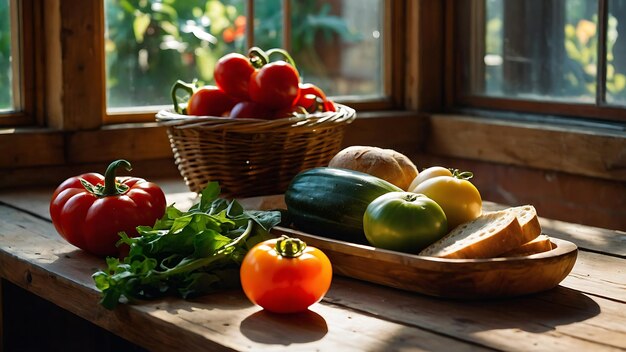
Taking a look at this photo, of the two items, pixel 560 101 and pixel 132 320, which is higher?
pixel 560 101

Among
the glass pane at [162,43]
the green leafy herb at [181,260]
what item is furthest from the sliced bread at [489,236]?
the glass pane at [162,43]

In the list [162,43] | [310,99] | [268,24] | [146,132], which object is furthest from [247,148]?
[268,24]

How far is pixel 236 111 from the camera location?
206cm

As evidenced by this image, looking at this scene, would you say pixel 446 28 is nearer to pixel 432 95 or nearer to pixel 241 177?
pixel 432 95

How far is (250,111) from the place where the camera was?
206cm

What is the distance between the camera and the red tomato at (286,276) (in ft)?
4.32

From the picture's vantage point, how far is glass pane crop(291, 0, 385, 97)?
297 cm

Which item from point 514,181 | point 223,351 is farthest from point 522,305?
point 514,181

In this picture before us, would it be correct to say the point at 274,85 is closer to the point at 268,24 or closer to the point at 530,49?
the point at 268,24

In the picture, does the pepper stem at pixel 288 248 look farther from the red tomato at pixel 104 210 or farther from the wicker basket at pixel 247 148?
the wicker basket at pixel 247 148

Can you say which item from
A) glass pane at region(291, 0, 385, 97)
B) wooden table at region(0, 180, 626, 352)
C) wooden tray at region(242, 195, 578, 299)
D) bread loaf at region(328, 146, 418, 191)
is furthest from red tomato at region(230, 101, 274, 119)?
glass pane at region(291, 0, 385, 97)

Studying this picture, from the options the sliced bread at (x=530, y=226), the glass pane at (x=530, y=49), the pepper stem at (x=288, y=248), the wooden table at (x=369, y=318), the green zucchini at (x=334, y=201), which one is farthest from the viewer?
the glass pane at (x=530, y=49)

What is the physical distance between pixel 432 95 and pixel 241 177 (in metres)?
1.20

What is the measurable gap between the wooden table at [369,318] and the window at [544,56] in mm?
1076
